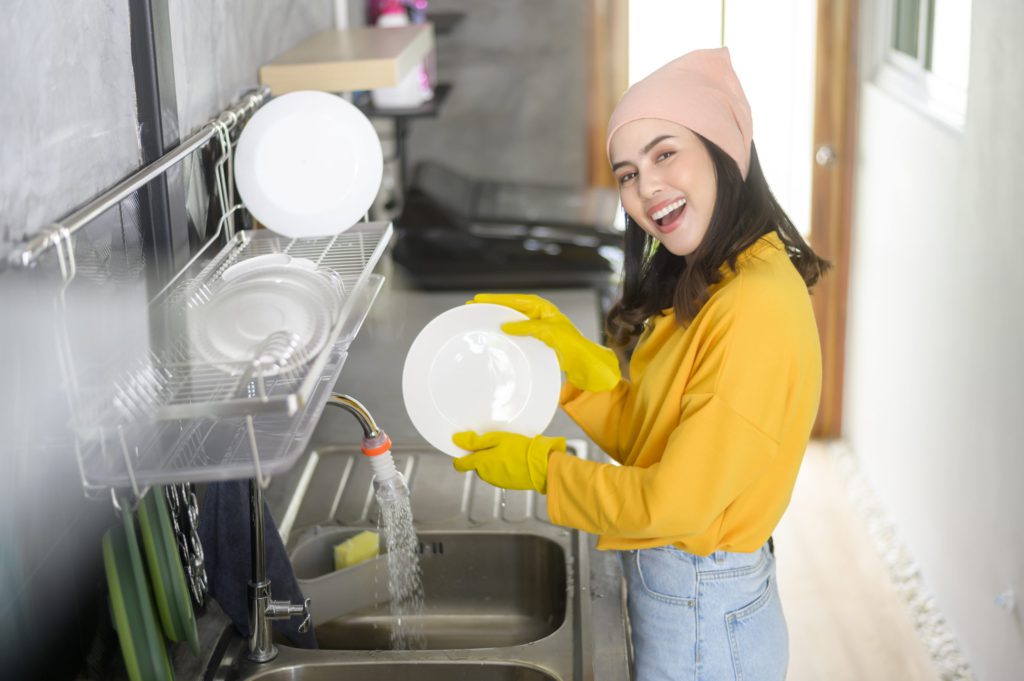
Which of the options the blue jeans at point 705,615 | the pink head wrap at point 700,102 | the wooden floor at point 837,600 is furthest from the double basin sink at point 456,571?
the wooden floor at point 837,600

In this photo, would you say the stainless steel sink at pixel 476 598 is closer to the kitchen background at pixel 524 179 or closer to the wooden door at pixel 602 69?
the kitchen background at pixel 524 179

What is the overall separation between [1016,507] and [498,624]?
41.9 inches

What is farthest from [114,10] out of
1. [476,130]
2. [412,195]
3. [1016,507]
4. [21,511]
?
[476,130]

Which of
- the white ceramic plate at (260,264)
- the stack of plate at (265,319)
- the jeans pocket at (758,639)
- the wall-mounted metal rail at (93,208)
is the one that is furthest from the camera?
the jeans pocket at (758,639)

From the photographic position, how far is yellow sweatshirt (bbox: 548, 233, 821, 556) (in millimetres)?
1129

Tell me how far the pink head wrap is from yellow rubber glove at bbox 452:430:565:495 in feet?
1.19

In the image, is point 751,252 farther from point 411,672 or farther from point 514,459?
point 411,672

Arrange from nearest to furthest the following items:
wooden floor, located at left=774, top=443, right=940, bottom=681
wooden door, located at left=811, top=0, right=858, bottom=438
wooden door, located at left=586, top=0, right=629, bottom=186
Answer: wooden floor, located at left=774, top=443, right=940, bottom=681, wooden door, located at left=811, top=0, right=858, bottom=438, wooden door, located at left=586, top=0, right=629, bottom=186

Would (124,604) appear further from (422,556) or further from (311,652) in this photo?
(422,556)

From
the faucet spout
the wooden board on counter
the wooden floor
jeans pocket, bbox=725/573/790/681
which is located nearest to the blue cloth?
the faucet spout

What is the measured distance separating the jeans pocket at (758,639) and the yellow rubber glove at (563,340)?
0.32 metres

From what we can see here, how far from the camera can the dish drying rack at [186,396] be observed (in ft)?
2.82

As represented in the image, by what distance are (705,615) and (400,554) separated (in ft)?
1.26

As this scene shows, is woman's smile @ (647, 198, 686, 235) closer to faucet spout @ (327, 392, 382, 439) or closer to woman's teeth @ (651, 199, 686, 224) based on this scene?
woman's teeth @ (651, 199, 686, 224)
